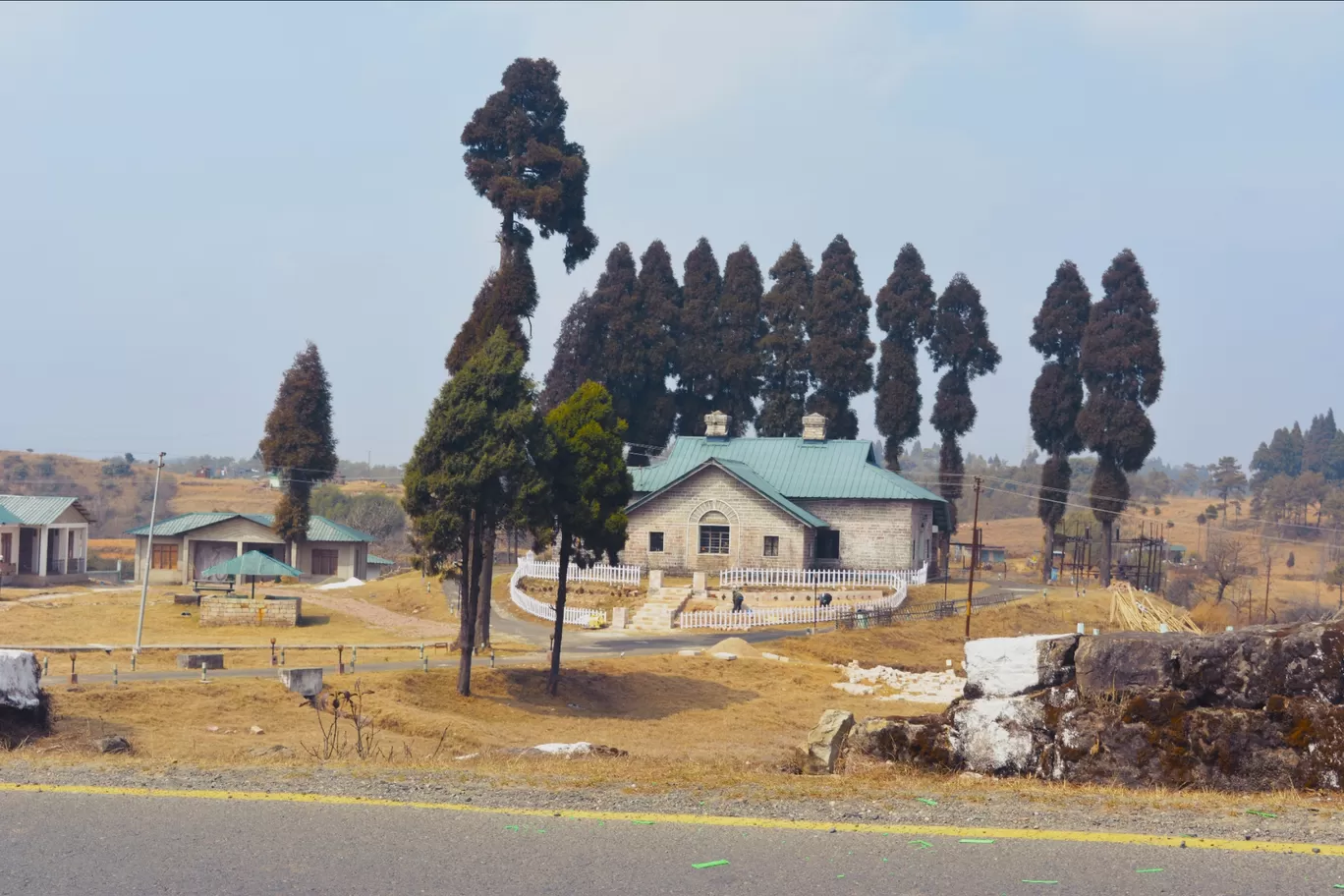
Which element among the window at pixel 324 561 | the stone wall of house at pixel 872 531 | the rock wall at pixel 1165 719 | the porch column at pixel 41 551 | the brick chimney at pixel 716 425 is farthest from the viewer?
the window at pixel 324 561

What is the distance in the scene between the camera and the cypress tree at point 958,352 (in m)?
60.7

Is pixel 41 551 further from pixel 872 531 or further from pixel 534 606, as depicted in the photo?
pixel 872 531

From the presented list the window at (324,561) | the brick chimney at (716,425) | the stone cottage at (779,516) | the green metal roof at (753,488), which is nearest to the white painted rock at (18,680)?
the green metal roof at (753,488)

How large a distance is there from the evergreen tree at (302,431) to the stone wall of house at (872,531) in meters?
20.2

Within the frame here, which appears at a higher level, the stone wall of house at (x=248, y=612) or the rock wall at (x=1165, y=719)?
the rock wall at (x=1165, y=719)

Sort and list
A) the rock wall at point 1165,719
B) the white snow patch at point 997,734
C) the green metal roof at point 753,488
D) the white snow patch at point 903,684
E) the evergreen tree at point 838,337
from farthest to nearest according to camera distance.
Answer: the evergreen tree at point 838,337
the green metal roof at point 753,488
the white snow patch at point 903,684
the white snow patch at point 997,734
the rock wall at point 1165,719

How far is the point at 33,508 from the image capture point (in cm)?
5341

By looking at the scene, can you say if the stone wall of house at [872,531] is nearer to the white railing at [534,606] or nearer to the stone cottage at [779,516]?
the stone cottage at [779,516]

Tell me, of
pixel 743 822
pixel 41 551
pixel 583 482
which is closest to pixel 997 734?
pixel 743 822

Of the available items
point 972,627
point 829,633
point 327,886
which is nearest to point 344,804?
point 327,886

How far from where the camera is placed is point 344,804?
836cm

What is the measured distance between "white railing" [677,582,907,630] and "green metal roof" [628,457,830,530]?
484 cm

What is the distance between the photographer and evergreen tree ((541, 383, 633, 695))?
27.2 metres

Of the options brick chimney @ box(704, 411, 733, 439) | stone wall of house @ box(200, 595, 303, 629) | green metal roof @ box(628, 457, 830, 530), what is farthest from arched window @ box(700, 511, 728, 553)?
stone wall of house @ box(200, 595, 303, 629)
